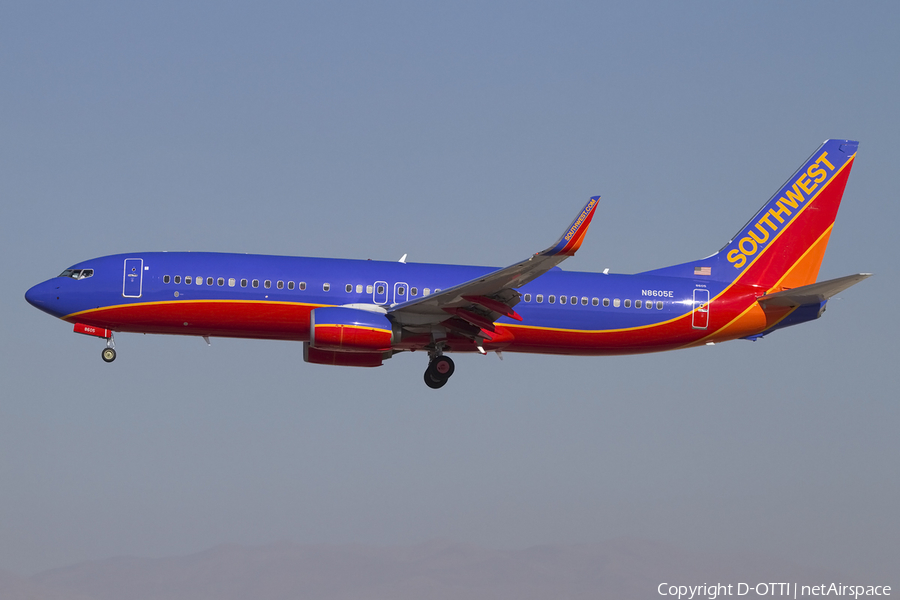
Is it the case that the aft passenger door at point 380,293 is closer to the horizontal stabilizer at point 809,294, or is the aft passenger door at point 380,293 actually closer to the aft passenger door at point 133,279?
the aft passenger door at point 133,279

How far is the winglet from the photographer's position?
3356 centimetres

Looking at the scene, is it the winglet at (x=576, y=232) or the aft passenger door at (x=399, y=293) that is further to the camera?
the aft passenger door at (x=399, y=293)

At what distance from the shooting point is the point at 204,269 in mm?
39219

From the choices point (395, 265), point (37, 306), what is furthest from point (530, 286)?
point (37, 306)

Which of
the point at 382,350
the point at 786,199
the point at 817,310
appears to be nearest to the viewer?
the point at 382,350

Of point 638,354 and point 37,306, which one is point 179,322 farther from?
point 638,354

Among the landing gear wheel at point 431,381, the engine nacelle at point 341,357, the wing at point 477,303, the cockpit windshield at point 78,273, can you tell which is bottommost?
the landing gear wheel at point 431,381

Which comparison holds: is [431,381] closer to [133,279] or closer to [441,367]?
[441,367]

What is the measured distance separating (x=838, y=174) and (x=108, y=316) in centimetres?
3067

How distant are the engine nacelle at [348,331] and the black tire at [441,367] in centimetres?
270

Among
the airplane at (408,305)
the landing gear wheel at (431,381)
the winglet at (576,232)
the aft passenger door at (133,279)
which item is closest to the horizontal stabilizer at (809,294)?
the airplane at (408,305)

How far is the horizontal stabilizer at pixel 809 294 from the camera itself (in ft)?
128

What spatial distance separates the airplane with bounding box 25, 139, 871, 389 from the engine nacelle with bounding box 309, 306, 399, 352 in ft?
0.15

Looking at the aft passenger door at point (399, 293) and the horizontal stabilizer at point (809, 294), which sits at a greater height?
the aft passenger door at point (399, 293)
